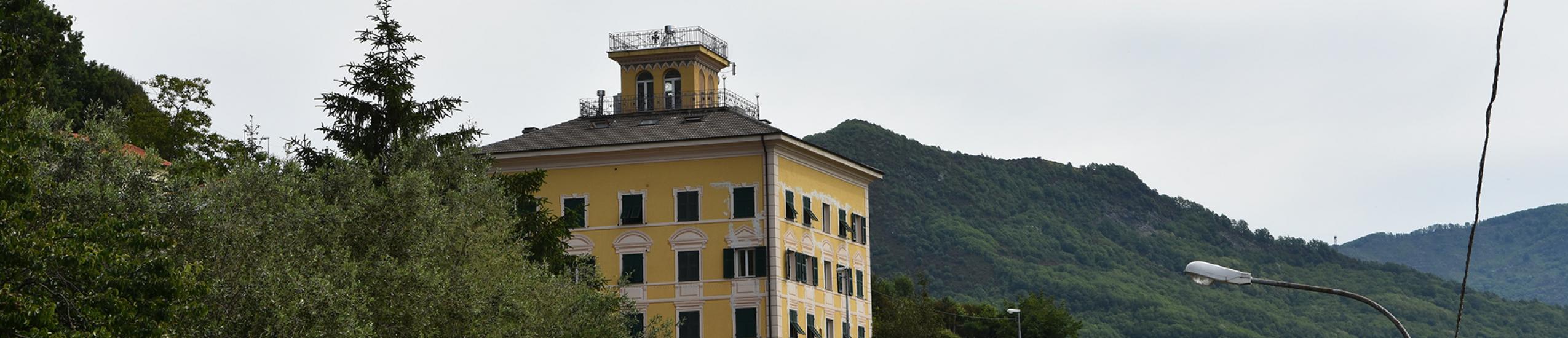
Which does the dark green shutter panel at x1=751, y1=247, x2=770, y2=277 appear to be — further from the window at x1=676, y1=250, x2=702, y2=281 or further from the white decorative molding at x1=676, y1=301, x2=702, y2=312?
the white decorative molding at x1=676, y1=301, x2=702, y2=312

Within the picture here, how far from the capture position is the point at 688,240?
63844mm

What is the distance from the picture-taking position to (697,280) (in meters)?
63.6

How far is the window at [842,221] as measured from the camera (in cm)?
6938

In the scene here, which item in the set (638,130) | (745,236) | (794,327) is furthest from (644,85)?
(794,327)

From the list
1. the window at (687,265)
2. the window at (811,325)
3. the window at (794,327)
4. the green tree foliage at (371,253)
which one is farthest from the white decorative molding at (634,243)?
the green tree foliage at (371,253)

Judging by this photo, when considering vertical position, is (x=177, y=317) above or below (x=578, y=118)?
below

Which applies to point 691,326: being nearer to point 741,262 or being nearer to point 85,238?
point 741,262

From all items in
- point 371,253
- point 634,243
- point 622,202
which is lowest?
point 371,253

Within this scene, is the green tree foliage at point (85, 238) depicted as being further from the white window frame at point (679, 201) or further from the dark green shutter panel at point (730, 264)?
the white window frame at point (679, 201)

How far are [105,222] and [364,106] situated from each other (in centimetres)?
1472

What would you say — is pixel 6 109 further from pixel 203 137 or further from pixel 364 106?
pixel 203 137

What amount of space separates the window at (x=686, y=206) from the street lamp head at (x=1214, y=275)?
38.6 meters

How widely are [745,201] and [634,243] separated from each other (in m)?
3.95

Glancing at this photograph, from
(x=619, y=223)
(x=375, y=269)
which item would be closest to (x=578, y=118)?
(x=619, y=223)
